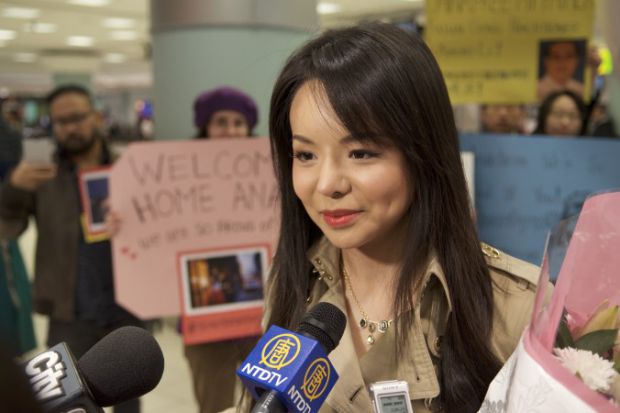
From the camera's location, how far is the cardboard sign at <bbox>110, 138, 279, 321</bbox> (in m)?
2.48

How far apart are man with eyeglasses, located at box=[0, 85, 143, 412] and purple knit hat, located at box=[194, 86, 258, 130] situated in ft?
1.59

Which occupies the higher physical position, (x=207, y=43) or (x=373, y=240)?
(x=207, y=43)

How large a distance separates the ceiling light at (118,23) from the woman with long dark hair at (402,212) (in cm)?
1231

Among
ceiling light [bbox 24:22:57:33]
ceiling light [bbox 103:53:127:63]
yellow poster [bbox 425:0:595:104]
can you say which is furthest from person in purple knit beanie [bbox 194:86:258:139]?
ceiling light [bbox 103:53:127:63]

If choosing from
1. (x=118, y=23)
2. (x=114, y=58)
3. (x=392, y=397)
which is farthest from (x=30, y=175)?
(x=114, y=58)

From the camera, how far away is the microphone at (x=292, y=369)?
0.73 metres

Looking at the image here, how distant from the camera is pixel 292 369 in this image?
76cm

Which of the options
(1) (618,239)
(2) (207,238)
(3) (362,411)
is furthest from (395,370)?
(2) (207,238)

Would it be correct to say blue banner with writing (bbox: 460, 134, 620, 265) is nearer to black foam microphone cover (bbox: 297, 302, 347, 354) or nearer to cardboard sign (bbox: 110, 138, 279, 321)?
cardboard sign (bbox: 110, 138, 279, 321)

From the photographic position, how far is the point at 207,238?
2.56 meters

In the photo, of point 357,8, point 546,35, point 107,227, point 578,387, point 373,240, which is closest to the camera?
point 578,387

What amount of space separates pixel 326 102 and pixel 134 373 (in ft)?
1.88

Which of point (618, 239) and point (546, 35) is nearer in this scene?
point (618, 239)

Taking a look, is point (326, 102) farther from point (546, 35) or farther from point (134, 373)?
point (546, 35)
